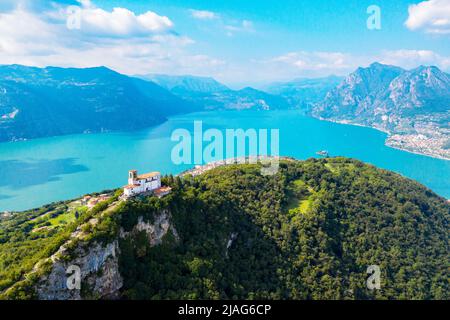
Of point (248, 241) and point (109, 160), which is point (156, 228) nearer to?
point (248, 241)

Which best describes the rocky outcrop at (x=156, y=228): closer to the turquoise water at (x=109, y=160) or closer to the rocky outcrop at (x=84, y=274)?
the rocky outcrop at (x=84, y=274)

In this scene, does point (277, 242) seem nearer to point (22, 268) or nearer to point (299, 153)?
point (22, 268)

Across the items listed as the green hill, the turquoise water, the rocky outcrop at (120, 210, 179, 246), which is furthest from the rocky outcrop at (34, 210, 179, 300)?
the turquoise water

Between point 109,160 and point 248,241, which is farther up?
point 248,241

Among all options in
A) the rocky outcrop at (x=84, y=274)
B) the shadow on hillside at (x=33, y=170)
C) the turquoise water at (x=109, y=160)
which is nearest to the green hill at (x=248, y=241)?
the rocky outcrop at (x=84, y=274)

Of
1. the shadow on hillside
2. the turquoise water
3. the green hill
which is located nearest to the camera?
the green hill

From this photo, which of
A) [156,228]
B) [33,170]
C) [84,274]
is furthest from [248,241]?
[33,170]

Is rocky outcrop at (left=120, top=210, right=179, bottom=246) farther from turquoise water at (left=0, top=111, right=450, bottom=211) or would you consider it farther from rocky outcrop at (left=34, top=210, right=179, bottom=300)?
turquoise water at (left=0, top=111, right=450, bottom=211)
